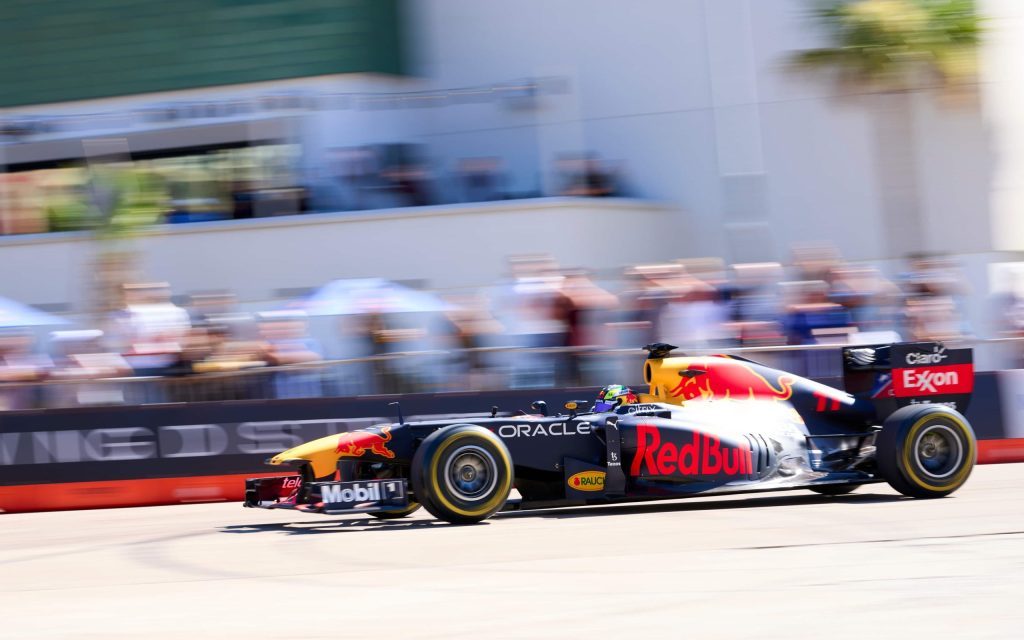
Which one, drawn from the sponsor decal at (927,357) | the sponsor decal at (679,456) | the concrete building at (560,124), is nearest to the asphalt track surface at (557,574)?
the sponsor decal at (679,456)

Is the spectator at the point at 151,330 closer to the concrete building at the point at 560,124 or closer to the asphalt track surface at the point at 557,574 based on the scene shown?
the asphalt track surface at the point at 557,574

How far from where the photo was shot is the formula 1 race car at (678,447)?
961 centimetres

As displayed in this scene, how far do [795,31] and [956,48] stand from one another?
2.26 meters

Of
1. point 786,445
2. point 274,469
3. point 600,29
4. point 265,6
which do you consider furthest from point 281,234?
point 786,445

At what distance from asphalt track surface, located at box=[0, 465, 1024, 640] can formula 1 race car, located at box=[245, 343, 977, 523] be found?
0.72 feet

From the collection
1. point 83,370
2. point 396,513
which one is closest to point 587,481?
point 396,513

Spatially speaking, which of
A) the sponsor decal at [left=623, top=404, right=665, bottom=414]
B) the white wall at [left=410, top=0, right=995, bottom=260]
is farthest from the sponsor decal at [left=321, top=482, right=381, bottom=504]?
the white wall at [left=410, top=0, right=995, bottom=260]

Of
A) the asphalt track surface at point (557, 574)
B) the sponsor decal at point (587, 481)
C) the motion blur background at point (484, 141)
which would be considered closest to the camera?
the asphalt track surface at point (557, 574)

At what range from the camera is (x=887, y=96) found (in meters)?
19.0

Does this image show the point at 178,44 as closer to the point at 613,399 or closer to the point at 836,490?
the point at 613,399

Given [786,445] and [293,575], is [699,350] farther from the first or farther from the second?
[293,575]

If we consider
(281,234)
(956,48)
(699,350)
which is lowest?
(699,350)

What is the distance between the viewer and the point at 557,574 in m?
7.27

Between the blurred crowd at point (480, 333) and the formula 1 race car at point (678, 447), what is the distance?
8.94ft
